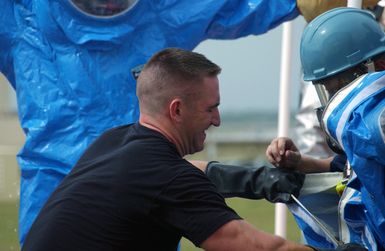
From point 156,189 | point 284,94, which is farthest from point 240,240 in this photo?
point 284,94

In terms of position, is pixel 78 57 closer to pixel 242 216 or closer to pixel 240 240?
pixel 240 240

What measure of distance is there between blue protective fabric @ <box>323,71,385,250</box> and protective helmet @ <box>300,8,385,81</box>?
1.52 ft

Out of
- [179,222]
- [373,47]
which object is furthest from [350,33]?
[179,222]

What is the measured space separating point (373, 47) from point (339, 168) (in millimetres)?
457

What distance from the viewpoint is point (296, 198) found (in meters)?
3.14

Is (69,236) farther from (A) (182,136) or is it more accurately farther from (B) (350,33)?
(B) (350,33)

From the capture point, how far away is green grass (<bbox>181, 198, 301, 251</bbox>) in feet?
22.9

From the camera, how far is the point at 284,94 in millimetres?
4633

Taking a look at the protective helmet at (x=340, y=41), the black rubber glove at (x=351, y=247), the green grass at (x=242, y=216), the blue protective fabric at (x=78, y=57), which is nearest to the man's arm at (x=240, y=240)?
the black rubber glove at (x=351, y=247)

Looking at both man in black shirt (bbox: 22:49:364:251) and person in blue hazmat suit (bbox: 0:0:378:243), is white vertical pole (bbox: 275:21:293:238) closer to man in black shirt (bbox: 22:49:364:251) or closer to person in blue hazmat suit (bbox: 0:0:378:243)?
person in blue hazmat suit (bbox: 0:0:378:243)

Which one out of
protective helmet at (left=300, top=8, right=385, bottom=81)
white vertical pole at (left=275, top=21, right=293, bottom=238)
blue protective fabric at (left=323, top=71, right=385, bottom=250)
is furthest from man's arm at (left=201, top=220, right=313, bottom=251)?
white vertical pole at (left=275, top=21, right=293, bottom=238)

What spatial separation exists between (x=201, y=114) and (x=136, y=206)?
33 cm

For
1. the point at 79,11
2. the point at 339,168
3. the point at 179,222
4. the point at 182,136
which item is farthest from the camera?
the point at 79,11

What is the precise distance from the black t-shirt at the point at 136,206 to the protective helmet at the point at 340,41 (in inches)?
26.3
